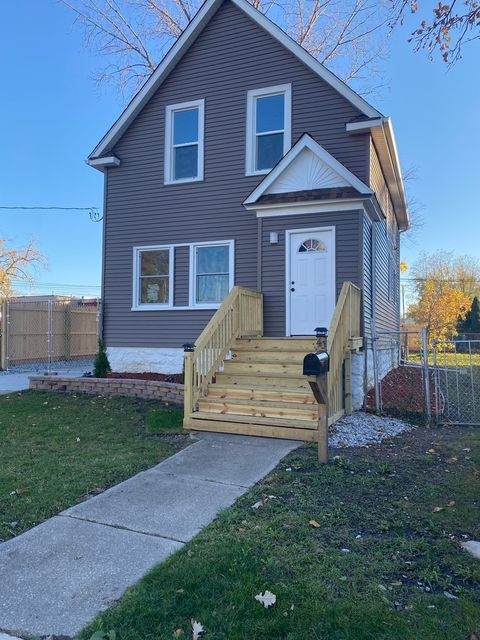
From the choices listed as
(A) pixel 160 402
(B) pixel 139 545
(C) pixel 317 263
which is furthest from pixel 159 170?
(B) pixel 139 545

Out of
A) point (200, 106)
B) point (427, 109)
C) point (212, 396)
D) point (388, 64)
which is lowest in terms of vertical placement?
point (212, 396)

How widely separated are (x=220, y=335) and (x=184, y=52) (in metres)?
7.21

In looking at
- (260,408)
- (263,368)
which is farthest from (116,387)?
(260,408)

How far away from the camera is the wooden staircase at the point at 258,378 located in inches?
247

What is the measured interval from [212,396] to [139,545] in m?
3.82

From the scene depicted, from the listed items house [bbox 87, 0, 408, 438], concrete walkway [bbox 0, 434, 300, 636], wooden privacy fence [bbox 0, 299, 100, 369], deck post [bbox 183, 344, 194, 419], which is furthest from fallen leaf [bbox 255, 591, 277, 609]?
wooden privacy fence [bbox 0, 299, 100, 369]

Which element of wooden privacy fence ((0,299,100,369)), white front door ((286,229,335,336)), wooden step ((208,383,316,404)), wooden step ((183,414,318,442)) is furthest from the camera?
wooden privacy fence ((0,299,100,369))

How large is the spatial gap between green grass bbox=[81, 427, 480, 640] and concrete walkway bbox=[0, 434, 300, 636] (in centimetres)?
18

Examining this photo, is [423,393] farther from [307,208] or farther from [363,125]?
[363,125]

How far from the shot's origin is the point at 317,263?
29.8 feet

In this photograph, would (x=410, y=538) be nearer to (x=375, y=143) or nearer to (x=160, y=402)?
(x=160, y=402)

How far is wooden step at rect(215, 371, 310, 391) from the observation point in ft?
22.9

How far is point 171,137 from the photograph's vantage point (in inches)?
431

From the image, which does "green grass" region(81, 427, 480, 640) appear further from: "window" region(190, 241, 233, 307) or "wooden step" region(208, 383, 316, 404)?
"window" region(190, 241, 233, 307)
